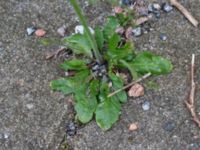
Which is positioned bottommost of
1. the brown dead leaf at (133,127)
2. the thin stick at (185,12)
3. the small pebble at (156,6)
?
the brown dead leaf at (133,127)

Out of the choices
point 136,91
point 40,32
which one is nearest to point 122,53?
point 136,91

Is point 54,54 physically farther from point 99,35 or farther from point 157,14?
point 157,14

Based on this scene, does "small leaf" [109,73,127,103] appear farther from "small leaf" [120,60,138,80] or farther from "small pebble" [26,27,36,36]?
"small pebble" [26,27,36,36]

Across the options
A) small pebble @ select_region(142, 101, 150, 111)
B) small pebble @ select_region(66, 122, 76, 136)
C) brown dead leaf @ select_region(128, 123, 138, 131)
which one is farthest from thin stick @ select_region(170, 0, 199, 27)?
small pebble @ select_region(66, 122, 76, 136)

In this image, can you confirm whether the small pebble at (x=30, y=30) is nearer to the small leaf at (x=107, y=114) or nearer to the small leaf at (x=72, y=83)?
the small leaf at (x=72, y=83)

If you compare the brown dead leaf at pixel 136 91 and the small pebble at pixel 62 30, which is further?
the small pebble at pixel 62 30

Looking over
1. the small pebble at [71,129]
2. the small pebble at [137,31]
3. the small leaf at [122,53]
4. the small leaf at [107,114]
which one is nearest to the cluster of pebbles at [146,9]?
the small pebble at [137,31]

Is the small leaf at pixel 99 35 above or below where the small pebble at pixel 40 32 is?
below
